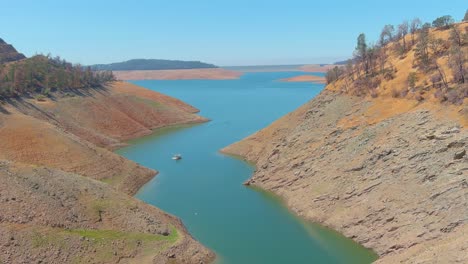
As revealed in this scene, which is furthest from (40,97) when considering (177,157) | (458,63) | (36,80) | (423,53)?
(458,63)

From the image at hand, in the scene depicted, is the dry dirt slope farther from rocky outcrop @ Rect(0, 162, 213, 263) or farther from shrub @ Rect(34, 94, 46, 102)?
shrub @ Rect(34, 94, 46, 102)

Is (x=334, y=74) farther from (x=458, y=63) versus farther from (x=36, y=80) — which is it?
(x=36, y=80)

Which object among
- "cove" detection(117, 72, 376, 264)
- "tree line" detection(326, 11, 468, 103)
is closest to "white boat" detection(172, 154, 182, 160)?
"cove" detection(117, 72, 376, 264)

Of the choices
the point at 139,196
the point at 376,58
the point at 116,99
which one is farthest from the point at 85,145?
the point at 116,99

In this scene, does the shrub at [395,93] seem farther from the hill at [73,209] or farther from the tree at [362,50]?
the hill at [73,209]

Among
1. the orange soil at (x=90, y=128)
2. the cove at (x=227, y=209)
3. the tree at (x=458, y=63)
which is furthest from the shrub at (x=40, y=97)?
the tree at (x=458, y=63)

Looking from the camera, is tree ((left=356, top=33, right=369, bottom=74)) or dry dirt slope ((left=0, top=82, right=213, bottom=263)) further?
tree ((left=356, top=33, right=369, bottom=74))

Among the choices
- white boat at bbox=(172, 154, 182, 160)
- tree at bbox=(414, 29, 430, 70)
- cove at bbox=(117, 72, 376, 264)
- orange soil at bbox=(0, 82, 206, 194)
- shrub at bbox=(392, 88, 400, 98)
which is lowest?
cove at bbox=(117, 72, 376, 264)
